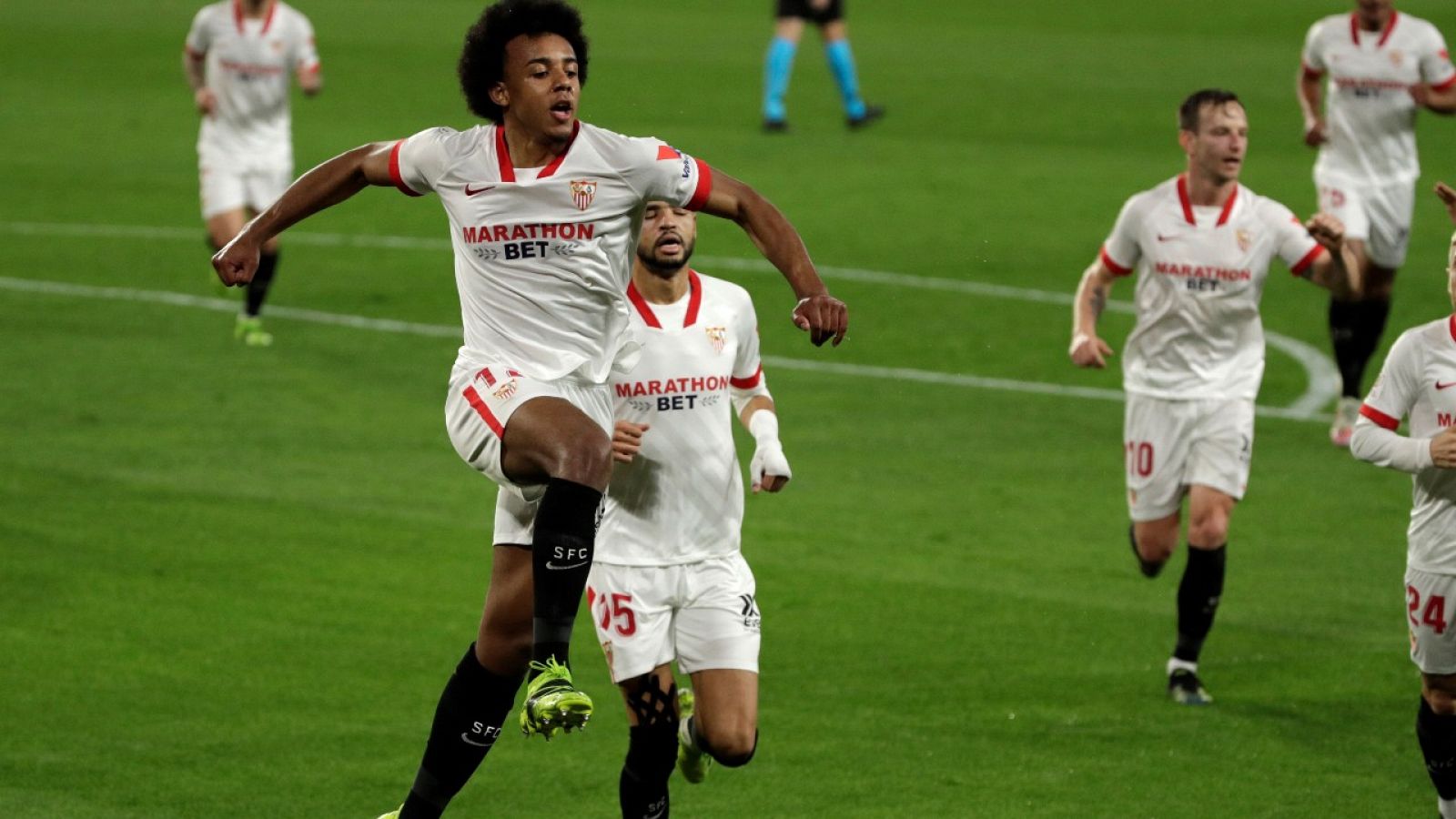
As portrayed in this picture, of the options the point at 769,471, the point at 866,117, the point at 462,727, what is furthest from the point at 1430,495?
the point at 866,117

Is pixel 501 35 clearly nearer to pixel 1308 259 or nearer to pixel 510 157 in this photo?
pixel 510 157

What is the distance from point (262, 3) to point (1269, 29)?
793 inches

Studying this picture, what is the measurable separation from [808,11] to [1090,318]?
15.6 meters

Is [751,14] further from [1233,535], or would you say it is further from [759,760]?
[759,760]

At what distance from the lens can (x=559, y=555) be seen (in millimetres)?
6453

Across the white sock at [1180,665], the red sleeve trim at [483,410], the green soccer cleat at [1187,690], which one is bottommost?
the green soccer cleat at [1187,690]

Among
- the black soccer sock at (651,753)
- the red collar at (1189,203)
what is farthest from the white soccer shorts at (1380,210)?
the black soccer sock at (651,753)

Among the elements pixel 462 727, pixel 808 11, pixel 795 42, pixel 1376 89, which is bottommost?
pixel 462 727

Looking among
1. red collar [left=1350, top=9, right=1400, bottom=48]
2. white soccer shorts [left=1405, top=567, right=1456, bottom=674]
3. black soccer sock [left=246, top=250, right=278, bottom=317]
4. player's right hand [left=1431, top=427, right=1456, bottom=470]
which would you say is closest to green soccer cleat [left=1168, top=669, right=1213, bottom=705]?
white soccer shorts [left=1405, top=567, right=1456, bottom=674]

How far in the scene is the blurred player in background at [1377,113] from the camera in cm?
1478

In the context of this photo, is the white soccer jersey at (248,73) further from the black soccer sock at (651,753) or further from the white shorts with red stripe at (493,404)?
the white shorts with red stripe at (493,404)

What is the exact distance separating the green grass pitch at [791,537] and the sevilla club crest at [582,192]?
254cm

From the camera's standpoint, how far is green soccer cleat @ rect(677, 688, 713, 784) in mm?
8086

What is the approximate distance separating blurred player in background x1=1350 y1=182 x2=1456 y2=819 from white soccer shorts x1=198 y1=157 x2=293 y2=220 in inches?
420
